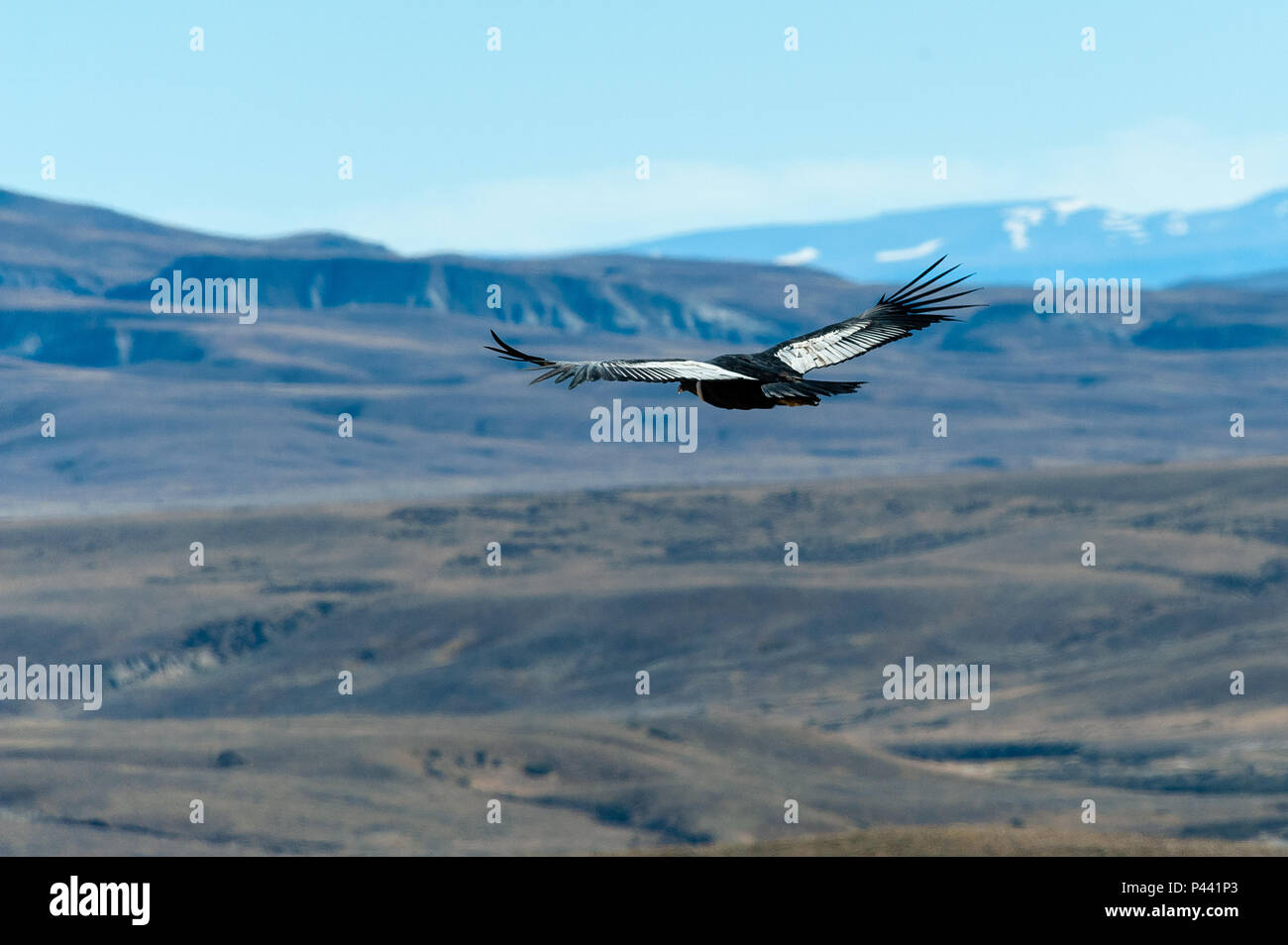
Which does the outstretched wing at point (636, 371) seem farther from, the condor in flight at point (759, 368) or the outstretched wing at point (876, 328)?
the outstretched wing at point (876, 328)

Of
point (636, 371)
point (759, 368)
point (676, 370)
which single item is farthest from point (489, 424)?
point (636, 371)

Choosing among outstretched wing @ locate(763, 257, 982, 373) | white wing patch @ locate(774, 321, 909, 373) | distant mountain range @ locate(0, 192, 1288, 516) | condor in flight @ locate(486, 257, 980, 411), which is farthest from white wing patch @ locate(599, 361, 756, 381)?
distant mountain range @ locate(0, 192, 1288, 516)

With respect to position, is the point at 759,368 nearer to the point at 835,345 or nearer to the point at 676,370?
the point at 676,370

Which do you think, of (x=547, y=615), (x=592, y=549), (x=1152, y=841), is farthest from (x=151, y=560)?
(x=1152, y=841)
